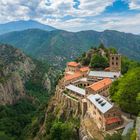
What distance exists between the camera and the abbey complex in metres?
66.5

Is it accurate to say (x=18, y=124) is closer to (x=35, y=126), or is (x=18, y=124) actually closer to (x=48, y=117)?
(x=35, y=126)

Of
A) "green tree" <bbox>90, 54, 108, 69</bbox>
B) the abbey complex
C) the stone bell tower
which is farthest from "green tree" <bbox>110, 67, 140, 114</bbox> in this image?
"green tree" <bbox>90, 54, 108, 69</bbox>

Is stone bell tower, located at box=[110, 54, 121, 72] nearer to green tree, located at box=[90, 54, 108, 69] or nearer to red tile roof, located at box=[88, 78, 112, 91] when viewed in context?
green tree, located at box=[90, 54, 108, 69]

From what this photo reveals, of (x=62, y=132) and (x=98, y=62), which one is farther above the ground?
(x=98, y=62)

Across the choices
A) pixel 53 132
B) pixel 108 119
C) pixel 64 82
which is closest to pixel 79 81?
pixel 64 82

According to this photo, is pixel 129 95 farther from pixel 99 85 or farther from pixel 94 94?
pixel 99 85

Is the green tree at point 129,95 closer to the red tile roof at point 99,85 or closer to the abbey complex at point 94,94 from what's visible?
the abbey complex at point 94,94

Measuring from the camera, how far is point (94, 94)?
80.8 meters

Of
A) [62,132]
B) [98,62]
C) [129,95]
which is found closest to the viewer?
[129,95]

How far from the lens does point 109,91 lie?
3221 inches

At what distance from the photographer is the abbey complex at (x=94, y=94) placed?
66.5 metres

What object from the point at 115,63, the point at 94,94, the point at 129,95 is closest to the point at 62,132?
the point at 94,94

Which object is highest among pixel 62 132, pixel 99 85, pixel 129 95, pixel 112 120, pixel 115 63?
pixel 115 63

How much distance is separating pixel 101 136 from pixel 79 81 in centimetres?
3646
